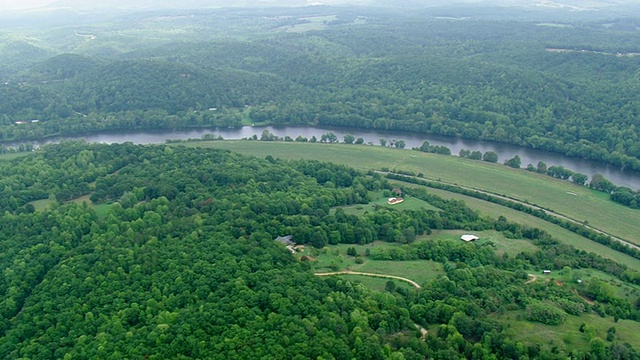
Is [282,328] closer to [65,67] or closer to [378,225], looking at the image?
[378,225]

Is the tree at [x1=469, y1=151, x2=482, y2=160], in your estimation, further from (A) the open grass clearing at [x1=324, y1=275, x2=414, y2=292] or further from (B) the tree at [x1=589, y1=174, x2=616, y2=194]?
(A) the open grass clearing at [x1=324, y1=275, x2=414, y2=292]

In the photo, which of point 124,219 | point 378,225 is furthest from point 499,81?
point 124,219

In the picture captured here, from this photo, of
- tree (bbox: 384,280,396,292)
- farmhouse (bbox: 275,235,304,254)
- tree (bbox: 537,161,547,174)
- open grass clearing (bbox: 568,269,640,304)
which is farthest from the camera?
tree (bbox: 537,161,547,174)

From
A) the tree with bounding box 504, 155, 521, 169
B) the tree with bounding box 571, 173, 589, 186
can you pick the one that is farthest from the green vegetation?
the tree with bounding box 504, 155, 521, 169

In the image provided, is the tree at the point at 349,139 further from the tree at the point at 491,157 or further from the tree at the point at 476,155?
the tree at the point at 491,157

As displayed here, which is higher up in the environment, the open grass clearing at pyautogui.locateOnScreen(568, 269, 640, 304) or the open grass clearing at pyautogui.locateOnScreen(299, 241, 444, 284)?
the open grass clearing at pyautogui.locateOnScreen(299, 241, 444, 284)

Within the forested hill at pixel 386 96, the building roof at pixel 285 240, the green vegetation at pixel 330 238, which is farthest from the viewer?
the forested hill at pixel 386 96

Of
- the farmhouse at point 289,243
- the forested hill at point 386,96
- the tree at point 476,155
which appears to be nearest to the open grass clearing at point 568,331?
A: the farmhouse at point 289,243
